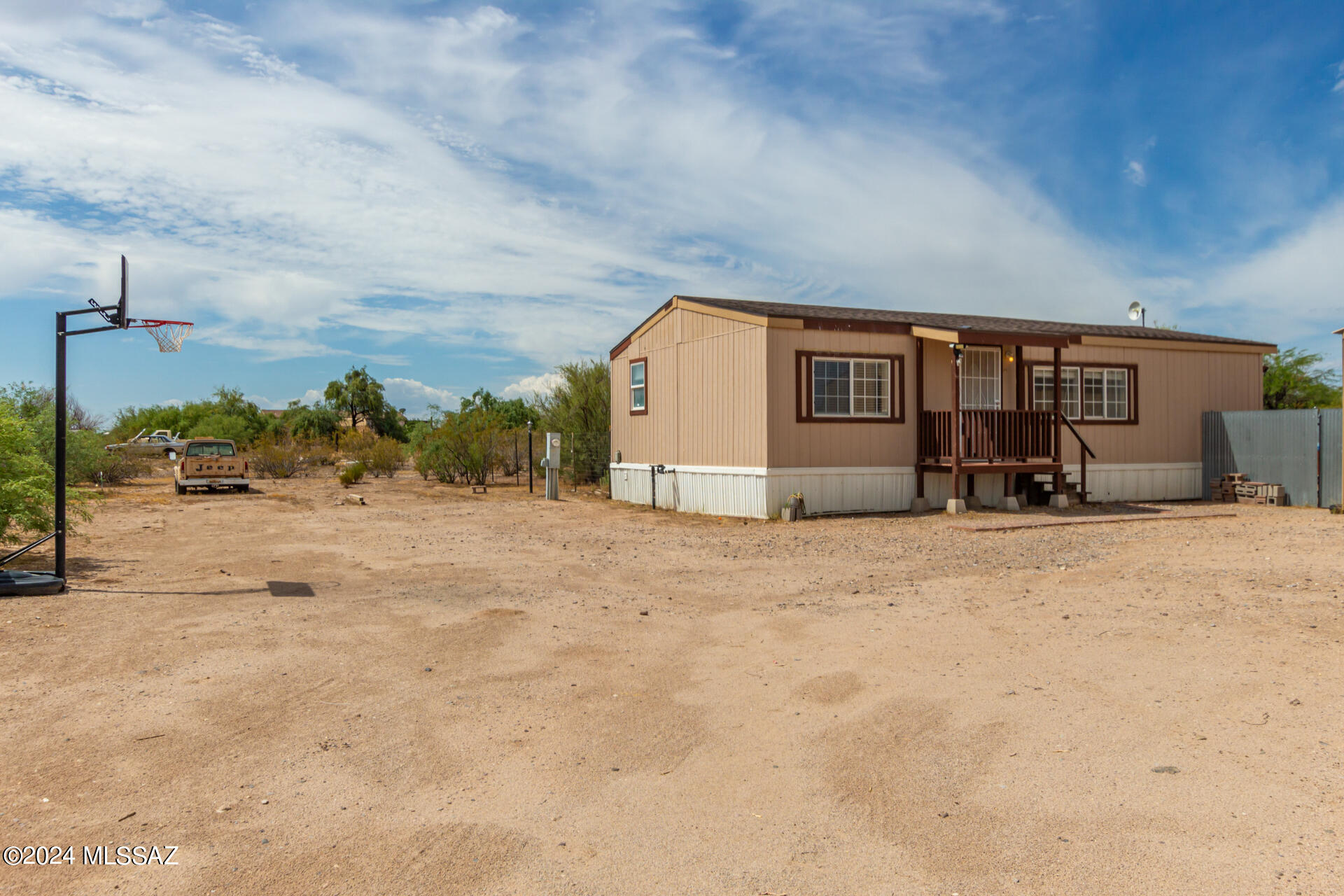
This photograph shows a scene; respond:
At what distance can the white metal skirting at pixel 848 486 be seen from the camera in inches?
571

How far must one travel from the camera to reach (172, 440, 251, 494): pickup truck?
2090 centimetres

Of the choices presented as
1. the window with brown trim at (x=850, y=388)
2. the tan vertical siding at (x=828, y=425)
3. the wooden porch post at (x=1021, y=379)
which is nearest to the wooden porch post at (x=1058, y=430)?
the wooden porch post at (x=1021, y=379)

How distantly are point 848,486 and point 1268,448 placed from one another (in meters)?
8.59

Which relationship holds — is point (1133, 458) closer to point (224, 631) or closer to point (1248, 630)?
point (1248, 630)

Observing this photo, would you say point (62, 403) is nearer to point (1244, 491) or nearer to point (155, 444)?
point (1244, 491)

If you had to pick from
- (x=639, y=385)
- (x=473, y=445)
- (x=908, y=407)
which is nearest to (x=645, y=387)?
(x=639, y=385)

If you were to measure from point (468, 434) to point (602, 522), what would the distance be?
11.2 meters

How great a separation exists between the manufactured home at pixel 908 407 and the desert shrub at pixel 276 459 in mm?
15893

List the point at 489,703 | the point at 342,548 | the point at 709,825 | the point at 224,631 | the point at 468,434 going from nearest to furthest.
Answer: the point at 709,825, the point at 489,703, the point at 224,631, the point at 342,548, the point at 468,434

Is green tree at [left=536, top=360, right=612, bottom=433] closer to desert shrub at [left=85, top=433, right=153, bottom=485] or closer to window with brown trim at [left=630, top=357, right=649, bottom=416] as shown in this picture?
window with brown trim at [left=630, top=357, right=649, bottom=416]

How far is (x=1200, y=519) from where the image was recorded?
43.7 ft

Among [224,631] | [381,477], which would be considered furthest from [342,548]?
[381,477]

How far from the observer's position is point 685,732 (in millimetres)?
4129

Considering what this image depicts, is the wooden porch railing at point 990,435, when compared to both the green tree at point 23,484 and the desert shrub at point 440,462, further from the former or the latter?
the desert shrub at point 440,462
